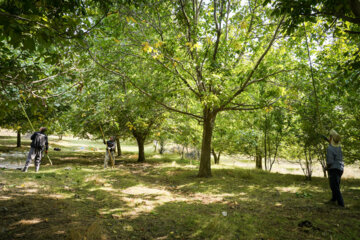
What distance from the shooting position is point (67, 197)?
5.53 metres

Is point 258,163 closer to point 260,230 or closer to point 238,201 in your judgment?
point 238,201

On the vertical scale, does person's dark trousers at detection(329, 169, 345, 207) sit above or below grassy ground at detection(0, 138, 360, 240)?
above

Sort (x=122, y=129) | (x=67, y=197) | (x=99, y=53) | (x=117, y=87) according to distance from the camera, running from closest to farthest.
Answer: (x=67, y=197), (x=99, y=53), (x=117, y=87), (x=122, y=129)

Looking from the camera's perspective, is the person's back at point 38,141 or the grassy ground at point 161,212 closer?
the grassy ground at point 161,212

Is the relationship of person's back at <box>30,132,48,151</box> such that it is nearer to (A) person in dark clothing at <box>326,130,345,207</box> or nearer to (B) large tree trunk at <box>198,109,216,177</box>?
(B) large tree trunk at <box>198,109,216,177</box>

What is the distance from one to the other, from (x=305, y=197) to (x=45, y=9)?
9.00 meters

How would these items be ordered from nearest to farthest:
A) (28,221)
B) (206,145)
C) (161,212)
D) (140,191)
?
(28,221)
(161,212)
(140,191)
(206,145)

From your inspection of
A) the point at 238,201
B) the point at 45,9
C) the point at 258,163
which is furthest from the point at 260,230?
the point at 258,163

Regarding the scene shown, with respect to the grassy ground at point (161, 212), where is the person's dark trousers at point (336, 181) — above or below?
above

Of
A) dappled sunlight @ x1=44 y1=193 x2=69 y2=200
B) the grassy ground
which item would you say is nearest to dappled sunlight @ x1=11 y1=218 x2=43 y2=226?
the grassy ground

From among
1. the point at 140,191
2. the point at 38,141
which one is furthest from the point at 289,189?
the point at 38,141

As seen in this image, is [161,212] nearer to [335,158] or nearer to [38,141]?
[335,158]

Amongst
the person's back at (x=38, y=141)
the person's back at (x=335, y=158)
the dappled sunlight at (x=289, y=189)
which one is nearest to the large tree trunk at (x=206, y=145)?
the dappled sunlight at (x=289, y=189)

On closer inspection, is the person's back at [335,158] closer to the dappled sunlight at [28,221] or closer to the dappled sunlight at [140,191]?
the dappled sunlight at [140,191]
